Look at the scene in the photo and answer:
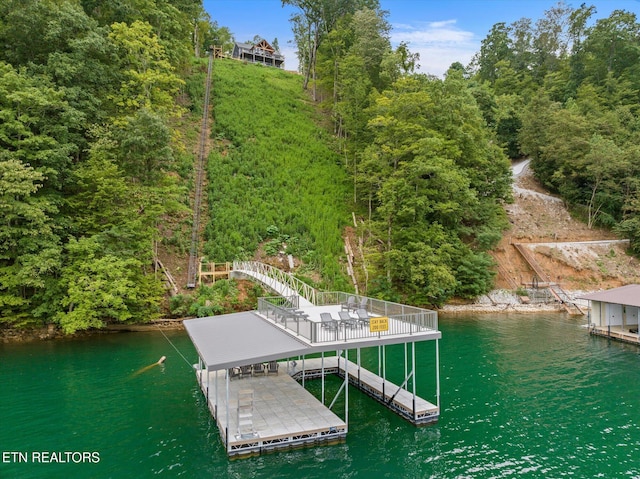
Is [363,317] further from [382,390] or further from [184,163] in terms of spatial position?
[184,163]

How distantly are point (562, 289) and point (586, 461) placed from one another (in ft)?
88.8

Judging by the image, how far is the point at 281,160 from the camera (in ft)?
136

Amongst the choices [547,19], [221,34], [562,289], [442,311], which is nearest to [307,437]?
[442,311]

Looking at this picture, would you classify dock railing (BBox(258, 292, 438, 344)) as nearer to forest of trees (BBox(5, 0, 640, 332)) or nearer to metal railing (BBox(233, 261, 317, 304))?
metal railing (BBox(233, 261, 317, 304))

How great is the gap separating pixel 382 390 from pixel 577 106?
4743 cm

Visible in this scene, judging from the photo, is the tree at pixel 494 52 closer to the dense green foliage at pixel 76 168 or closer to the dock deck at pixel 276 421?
the dense green foliage at pixel 76 168

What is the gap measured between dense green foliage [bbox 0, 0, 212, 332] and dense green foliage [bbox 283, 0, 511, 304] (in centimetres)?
1504

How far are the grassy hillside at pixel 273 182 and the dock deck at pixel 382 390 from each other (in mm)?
11541

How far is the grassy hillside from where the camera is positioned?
31375mm

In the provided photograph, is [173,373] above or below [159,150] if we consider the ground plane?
below

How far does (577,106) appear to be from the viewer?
157 feet

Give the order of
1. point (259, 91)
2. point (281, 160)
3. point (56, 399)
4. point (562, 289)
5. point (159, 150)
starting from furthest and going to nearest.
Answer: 1. point (259, 91)
2. point (281, 160)
3. point (562, 289)
4. point (159, 150)
5. point (56, 399)

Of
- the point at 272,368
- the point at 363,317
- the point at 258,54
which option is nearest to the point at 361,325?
the point at 363,317

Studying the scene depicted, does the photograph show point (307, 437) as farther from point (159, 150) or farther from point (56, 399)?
point (159, 150)
